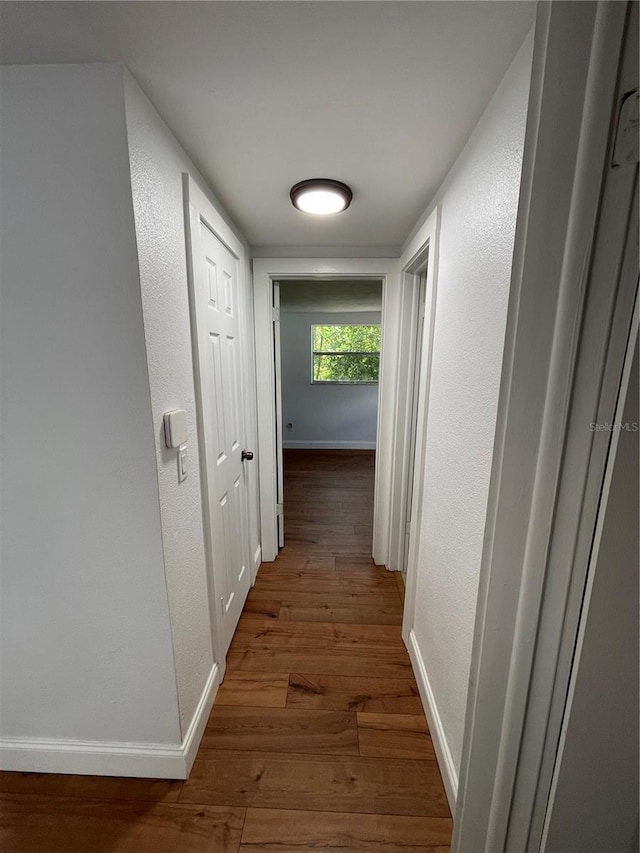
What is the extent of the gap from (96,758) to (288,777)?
67 centimetres

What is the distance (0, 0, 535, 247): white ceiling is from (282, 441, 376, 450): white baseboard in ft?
14.4

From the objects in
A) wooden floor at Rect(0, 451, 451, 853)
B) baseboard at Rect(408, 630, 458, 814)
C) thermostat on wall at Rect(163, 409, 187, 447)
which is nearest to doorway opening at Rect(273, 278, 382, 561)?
wooden floor at Rect(0, 451, 451, 853)

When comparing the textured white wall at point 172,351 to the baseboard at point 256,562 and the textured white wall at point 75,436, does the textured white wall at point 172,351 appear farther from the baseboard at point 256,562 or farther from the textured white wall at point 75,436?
the baseboard at point 256,562

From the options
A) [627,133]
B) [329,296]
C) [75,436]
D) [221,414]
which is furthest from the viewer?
[329,296]

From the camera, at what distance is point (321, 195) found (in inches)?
46.3

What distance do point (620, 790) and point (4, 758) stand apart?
5.89ft

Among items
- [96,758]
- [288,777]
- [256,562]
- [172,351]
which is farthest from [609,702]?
[256,562]

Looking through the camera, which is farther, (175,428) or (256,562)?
(256,562)

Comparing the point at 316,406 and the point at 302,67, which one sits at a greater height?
the point at 302,67

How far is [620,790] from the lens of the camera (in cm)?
58

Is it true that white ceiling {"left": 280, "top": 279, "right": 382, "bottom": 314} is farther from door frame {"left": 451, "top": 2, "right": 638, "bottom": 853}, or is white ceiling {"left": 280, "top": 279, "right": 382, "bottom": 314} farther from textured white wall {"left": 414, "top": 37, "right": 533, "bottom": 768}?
door frame {"left": 451, "top": 2, "right": 638, "bottom": 853}

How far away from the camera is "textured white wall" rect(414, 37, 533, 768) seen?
75cm

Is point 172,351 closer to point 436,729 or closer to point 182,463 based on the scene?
point 182,463

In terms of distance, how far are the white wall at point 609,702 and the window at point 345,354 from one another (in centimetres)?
471
